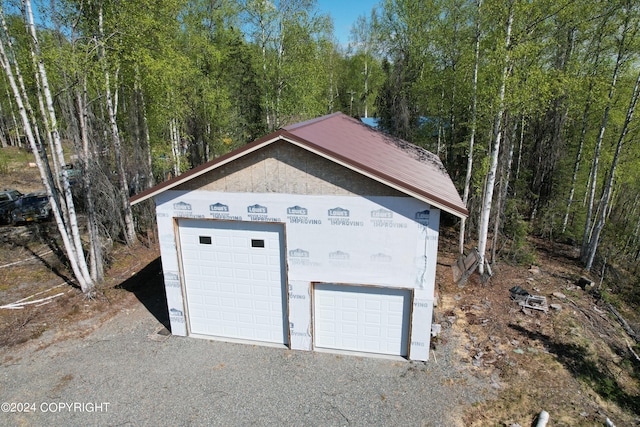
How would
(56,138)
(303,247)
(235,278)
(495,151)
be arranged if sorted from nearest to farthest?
(303,247) → (235,278) → (56,138) → (495,151)

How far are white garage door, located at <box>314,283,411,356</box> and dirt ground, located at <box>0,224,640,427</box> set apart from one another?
1535 mm

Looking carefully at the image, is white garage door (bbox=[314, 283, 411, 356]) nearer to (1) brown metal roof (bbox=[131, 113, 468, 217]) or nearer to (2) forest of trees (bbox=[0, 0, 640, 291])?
(1) brown metal roof (bbox=[131, 113, 468, 217])

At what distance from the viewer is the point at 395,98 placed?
799 inches

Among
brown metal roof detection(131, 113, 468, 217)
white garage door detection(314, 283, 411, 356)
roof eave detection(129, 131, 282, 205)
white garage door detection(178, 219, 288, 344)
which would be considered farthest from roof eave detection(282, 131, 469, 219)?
white garage door detection(314, 283, 411, 356)

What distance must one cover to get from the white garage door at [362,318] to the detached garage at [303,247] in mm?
25

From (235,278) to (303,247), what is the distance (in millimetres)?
2127

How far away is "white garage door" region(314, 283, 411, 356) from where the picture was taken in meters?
8.72

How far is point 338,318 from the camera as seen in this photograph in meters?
9.06

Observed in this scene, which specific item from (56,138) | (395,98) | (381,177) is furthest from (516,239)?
(56,138)

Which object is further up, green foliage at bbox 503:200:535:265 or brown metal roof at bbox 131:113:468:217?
brown metal roof at bbox 131:113:468:217

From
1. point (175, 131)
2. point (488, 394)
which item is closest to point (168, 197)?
point (488, 394)

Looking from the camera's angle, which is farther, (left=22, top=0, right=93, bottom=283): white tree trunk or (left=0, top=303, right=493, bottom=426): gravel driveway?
(left=22, top=0, right=93, bottom=283): white tree trunk

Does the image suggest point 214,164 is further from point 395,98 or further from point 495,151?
point 395,98

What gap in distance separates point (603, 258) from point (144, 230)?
21670mm
